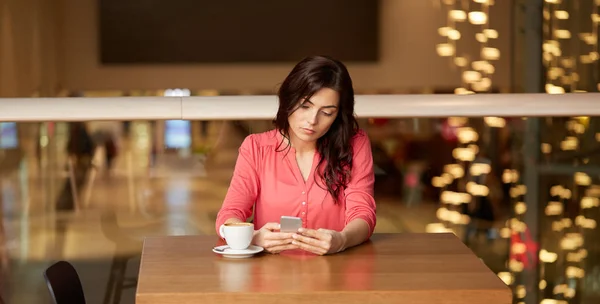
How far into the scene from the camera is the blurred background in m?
3.72

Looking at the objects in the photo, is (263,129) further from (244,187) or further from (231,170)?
(244,187)

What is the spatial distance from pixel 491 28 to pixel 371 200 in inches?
55.5

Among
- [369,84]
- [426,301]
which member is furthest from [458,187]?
[426,301]

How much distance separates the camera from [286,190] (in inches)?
106

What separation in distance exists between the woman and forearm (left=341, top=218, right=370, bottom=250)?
50 mm

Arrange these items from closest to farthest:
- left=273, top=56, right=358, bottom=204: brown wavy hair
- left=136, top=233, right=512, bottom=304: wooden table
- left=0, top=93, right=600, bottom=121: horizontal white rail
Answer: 1. left=136, top=233, right=512, bottom=304: wooden table
2. left=273, top=56, right=358, bottom=204: brown wavy hair
3. left=0, top=93, right=600, bottom=121: horizontal white rail

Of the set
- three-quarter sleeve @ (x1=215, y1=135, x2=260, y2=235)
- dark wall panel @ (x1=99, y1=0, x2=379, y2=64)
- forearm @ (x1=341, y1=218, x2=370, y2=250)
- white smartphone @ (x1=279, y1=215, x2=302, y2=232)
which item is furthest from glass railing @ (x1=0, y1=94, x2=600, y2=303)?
white smartphone @ (x1=279, y1=215, x2=302, y2=232)

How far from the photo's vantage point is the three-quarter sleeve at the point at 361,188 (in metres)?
2.61

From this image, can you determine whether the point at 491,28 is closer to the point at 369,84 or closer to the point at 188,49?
the point at 369,84

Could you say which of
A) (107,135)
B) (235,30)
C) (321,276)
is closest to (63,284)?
(321,276)

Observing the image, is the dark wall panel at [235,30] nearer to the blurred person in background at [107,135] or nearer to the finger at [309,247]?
the blurred person in background at [107,135]

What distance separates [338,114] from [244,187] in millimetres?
337

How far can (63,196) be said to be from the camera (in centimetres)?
376

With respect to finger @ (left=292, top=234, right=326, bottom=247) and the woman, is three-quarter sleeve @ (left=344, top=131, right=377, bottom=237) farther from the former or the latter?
finger @ (left=292, top=234, right=326, bottom=247)
